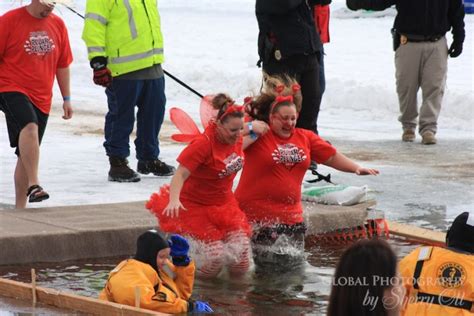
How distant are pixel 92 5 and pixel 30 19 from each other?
149cm

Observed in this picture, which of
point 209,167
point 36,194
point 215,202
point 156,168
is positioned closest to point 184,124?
point 209,167

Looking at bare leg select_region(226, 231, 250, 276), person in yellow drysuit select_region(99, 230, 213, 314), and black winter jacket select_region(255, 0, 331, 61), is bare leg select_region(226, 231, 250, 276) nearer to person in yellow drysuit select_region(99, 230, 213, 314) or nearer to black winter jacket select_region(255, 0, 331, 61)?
person in yellow drysuit select_region(99, 230, 213, 314)

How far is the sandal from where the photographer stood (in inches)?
367

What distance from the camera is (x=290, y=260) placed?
8.48m

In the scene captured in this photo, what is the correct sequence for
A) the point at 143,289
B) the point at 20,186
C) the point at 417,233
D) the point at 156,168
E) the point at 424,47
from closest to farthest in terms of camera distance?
the point at 143,289 → the point at 417,233 → the point at 20,186 → the point at 156,168 → the point at 424,47

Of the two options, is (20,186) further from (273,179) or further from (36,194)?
(273,179)

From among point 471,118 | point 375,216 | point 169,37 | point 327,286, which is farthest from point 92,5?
point 169,37

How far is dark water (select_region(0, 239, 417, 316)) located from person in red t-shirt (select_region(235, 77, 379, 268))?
255 millimetres

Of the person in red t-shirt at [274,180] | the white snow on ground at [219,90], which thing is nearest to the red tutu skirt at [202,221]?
the person in red t-shirt at [274,180]

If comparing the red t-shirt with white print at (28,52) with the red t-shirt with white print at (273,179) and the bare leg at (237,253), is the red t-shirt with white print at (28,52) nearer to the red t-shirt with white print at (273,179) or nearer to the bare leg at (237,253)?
the red t-shirt with white print at (273,179)

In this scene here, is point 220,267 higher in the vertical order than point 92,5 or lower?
lower

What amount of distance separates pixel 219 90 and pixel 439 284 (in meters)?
14.3

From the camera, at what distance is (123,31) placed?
11.1 metres

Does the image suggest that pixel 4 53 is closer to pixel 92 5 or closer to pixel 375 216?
pixel 92 5
